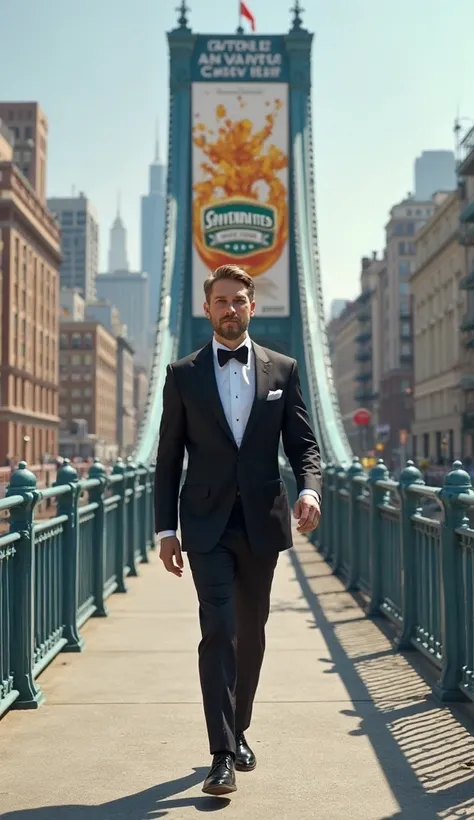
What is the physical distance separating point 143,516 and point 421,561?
7.37m

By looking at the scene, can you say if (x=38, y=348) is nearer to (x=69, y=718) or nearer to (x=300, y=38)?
(x=300, y=38)

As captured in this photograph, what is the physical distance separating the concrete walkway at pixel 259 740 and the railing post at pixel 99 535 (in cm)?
81

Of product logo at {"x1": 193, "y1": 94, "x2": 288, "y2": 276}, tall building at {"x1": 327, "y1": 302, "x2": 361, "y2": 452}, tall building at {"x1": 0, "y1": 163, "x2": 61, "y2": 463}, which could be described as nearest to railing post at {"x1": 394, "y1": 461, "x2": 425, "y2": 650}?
product logo at {"x1": 193, "y1": 94, "x2": 288, "y2": 276}

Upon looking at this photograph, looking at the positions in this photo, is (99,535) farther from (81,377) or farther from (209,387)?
(81,377)

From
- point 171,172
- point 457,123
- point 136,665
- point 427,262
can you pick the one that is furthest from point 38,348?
point 136,665

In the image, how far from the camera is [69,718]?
17.4 feet

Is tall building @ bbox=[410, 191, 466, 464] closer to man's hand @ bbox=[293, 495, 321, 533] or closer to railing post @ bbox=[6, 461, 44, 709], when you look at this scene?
railing post @ bbox=[6, 461, 44, 709]

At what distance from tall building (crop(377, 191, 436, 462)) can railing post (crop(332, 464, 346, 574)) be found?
8373cm

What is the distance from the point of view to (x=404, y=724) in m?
5.11

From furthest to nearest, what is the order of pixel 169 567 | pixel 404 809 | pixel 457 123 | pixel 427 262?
pixel 427 262 < pixel 457 123 < pixel 169 567 < pixel 404 809

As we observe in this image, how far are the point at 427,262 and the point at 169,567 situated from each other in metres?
70.8

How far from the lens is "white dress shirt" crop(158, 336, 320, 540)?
4.24 m

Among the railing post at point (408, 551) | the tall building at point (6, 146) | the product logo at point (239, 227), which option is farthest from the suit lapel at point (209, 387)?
the tall building at point (6, 146)

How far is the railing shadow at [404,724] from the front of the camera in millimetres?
4012
